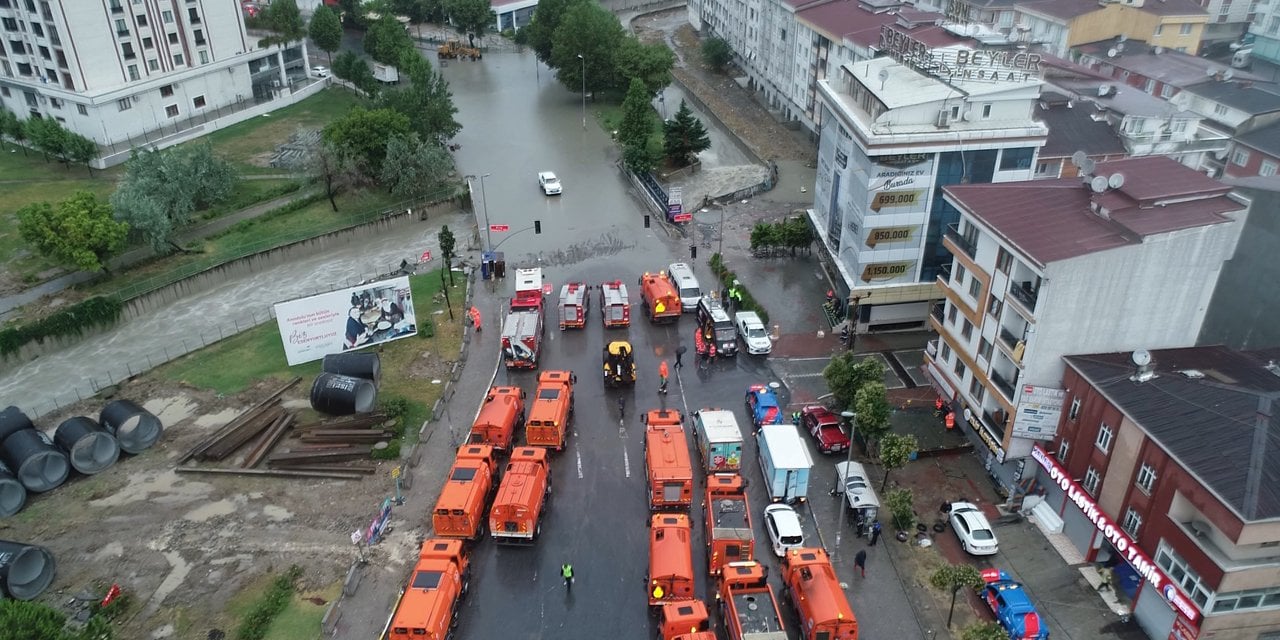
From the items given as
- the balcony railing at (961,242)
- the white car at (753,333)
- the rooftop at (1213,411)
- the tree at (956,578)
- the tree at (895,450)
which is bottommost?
the white car at (753,333)

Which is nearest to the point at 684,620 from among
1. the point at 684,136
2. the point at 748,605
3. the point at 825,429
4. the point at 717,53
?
the point at 748,605

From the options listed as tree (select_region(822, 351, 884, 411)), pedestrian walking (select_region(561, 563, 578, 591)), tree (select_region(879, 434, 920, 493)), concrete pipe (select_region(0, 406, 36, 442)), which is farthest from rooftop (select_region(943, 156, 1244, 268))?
concrete pipe (select_region(0, 406, 36, 442))

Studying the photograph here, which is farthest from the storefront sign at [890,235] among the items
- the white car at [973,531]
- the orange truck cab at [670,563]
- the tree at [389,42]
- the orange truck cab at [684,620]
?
the tree at [389,42]

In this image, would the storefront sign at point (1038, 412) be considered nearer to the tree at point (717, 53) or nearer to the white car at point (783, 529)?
the white car at point (783, 529)

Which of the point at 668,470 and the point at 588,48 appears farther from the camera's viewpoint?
the point at 588,48

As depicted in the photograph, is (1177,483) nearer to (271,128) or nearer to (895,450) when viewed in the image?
(895,450)

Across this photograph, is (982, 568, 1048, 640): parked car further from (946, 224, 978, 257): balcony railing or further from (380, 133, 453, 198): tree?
(380, 133, 453, 198): tree
